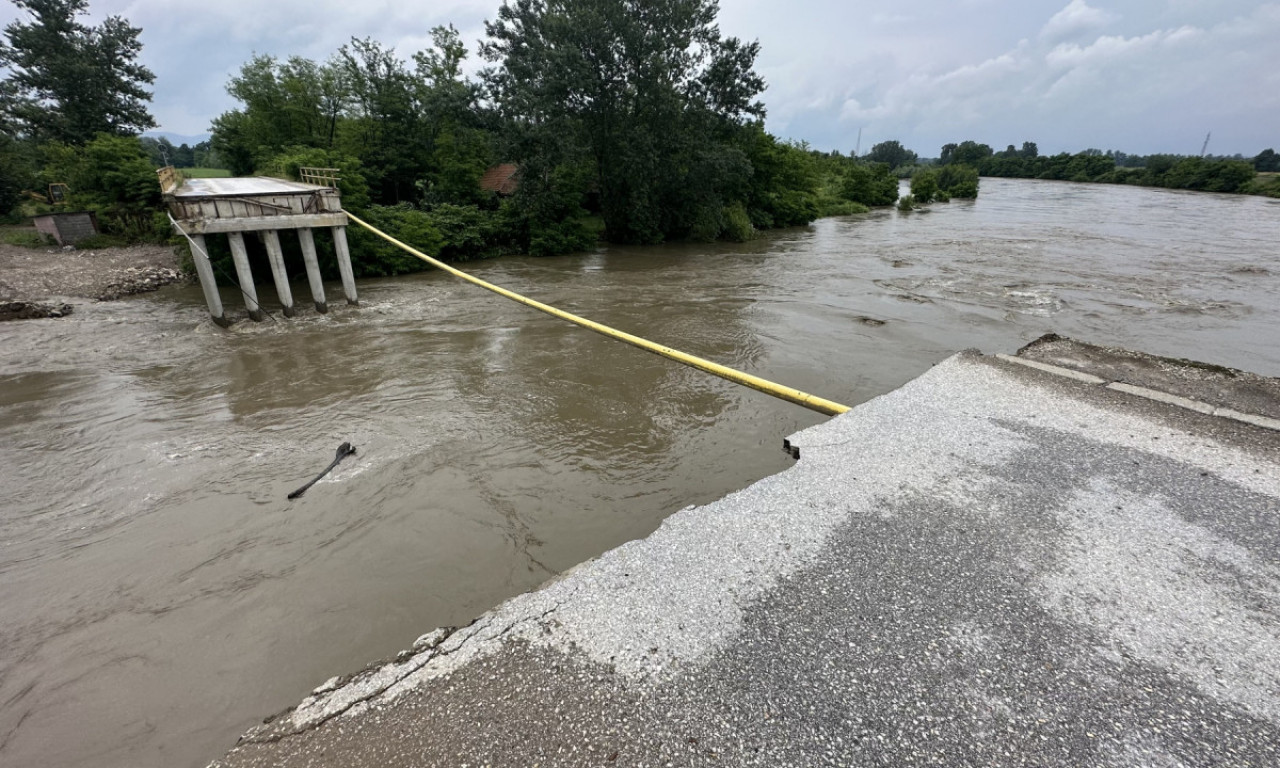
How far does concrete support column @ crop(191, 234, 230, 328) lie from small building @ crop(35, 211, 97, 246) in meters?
13.5

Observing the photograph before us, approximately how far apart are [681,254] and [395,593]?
2000cm

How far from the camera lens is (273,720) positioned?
289cm

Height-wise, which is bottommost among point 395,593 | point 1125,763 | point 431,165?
point 395,593

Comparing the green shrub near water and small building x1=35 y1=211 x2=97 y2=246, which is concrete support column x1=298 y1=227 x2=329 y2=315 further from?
the green shrub near water

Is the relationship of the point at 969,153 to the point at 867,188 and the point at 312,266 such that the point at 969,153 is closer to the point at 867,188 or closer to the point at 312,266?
the point at 867,188

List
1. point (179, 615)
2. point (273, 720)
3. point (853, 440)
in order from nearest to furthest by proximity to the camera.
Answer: point (273, 720)
point (179, 615)
point (853, 440)

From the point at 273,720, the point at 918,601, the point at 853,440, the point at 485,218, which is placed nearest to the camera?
the point at 273,720

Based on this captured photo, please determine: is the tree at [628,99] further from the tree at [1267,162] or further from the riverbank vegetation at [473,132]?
the tree at [1267,162]

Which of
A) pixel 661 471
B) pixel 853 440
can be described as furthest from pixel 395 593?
pixel 853 440

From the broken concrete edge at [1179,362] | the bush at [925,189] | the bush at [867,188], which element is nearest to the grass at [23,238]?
the broken concrete edge at [1179,362]

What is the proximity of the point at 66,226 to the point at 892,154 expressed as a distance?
146m

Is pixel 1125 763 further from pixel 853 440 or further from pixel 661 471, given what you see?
pixel 661 471

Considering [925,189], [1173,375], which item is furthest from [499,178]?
[925,189]

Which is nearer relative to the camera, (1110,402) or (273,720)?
(273,720)
